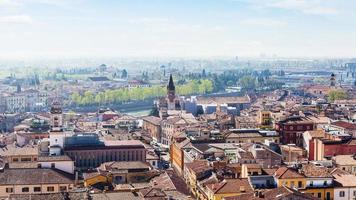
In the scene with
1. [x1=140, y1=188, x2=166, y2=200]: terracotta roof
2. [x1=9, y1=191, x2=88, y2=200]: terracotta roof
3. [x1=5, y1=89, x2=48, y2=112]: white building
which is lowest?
[x1=5, y1=89, x2=48, y2=112]: white building

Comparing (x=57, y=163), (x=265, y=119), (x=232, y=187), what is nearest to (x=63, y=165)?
(x=57, y=163)

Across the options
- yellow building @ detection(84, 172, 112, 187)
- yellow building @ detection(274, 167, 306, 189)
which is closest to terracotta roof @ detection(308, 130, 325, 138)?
yellow building @ detection(274, 167, 306, 189)

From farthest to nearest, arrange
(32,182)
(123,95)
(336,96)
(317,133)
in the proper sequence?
(123,95), (336,96), (317,133), (32,182)

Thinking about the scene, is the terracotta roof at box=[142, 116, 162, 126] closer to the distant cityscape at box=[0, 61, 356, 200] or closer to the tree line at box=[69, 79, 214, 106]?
the distant cityscape at box=[0, 61, 356, 200]

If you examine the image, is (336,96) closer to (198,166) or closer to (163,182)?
(198,166)

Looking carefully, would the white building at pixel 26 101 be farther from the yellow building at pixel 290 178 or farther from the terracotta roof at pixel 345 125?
the yellow building at pixel 290 178

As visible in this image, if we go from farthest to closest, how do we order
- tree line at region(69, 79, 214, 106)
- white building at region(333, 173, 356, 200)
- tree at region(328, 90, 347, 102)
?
tree line at region(69, 79, 214, 106) < tree at region(328, 90, 347, 102) < white building at region(333, 173, 356, 200)
